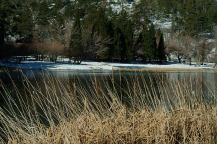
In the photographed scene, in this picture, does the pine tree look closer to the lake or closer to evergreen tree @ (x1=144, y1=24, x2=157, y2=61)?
evergreen tree @ (x1=144, y1=24, x2=157, y2=61)

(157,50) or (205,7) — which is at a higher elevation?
(205,7)

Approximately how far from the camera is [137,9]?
456 feet

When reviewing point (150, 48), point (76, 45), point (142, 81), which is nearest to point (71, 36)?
point (76, 45)

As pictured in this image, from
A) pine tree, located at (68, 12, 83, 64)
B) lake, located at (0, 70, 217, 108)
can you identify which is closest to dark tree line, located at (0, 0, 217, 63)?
pine tree, located at (68, 12, 83, 64)

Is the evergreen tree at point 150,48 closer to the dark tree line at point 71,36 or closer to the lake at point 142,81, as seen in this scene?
the dark tree line at point 71,36

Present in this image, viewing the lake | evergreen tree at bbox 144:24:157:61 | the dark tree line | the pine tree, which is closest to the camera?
the lake

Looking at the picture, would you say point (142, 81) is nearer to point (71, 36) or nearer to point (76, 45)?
point (76, 45)

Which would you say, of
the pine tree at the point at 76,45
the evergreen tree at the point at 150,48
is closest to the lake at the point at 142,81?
the pine tree at the point at 76,45

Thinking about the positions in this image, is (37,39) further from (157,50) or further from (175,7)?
(175,7)

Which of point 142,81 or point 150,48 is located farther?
point 150,48

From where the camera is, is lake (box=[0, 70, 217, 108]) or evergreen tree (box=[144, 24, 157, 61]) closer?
lake (box=[0, 70, 217, 108])

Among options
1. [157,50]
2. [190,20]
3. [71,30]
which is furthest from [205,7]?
[71,30]

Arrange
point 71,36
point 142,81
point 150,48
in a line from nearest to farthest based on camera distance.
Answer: point 142,81, point 71,36, point 150,48

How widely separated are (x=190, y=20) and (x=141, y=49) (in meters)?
37.7
